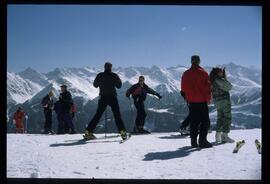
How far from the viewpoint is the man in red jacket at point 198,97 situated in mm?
9805

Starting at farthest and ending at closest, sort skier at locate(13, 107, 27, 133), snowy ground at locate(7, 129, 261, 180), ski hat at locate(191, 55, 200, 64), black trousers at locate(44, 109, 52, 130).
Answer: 1. skier at locate(13, 107, 27, 133)
2. black trousers at locate(44, 109, 52, 130)
3. ski hat at locate(191, 55, 200, 64)
4. snowy ground at locate(7, 129, 261, 180)

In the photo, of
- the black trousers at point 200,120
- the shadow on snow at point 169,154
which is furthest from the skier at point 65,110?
the shadow on snow at point 169,154

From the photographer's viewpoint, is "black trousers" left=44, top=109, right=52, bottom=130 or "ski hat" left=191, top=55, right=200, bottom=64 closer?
"ski hat" left=191, top=55, right=200, bottom=64

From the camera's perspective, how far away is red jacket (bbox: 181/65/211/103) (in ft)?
32.2

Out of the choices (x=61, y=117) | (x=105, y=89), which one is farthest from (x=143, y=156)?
(x=61, y=117)

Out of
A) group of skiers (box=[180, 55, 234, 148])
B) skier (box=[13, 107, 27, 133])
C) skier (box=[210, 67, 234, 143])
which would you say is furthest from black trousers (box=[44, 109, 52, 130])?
group of skiers (box=[180, 55, 234, 148])

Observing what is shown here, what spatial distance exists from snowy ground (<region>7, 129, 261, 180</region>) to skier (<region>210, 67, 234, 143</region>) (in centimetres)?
47

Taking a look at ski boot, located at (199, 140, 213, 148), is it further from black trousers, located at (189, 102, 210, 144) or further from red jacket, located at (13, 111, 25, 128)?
red jacket, located at (13, 111, 25, 128)

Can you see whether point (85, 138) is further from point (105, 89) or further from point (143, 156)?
point (143, 156)

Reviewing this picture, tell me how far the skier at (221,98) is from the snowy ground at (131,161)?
0.47m

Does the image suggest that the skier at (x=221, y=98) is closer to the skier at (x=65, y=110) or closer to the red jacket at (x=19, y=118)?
the skier at (x=65, y=110)
